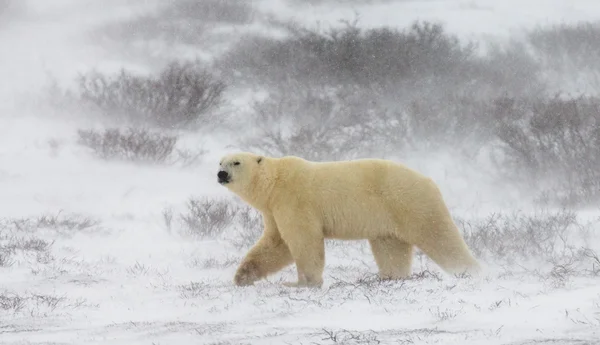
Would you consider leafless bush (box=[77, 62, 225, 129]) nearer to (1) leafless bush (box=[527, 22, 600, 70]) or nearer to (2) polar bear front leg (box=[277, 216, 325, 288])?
(1) leafless bush (box=[527, 22, 600, 70])

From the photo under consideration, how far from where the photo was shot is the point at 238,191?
18.5 ft

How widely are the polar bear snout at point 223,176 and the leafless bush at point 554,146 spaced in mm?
8913

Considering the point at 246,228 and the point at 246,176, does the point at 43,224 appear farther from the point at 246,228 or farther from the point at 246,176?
the point at 246,176

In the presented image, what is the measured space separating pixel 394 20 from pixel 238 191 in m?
24.4

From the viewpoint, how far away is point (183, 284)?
5.97 meters

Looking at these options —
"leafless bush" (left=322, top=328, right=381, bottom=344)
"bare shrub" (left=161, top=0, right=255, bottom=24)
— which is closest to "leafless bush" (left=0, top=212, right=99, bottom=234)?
"leafless bush" (left=322, top=328, right=381, bottom=344)

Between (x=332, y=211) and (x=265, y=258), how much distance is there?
0.66 meters

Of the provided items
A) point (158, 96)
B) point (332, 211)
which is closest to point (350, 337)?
point (332, 211)

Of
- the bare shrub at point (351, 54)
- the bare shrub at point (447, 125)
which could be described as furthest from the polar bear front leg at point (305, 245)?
the bare shrub at point (351, 54)

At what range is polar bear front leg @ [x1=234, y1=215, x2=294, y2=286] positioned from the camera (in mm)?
5496

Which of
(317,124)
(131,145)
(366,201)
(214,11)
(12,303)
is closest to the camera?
(12,303)

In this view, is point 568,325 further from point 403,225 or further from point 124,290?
point 124,290

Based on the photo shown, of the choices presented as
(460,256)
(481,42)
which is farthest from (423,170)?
(481,42)

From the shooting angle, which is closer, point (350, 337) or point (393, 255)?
point (350, 337)
